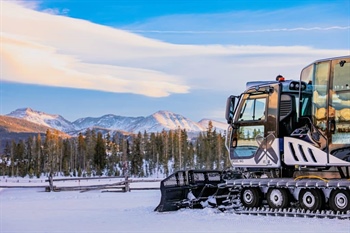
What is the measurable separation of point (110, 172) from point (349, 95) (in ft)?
363

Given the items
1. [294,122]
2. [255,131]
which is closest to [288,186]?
[294,122]

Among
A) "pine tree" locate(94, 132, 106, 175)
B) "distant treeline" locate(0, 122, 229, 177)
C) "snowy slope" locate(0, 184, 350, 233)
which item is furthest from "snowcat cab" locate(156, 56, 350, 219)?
"pine tree" locate(94, 132, 106, 175)

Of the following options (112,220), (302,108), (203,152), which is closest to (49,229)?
(112,220)

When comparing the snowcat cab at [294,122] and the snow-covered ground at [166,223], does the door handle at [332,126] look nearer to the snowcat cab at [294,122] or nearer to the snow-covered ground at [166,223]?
the snowcat cab at [294,122]

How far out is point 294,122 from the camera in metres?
13.4

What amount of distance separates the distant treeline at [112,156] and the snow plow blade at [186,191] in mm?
92644

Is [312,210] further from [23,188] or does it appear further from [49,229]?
[23,188]

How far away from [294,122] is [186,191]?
380 centimetres

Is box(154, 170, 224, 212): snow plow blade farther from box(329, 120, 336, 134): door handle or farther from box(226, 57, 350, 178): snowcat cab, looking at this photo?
box(329, 120, 336, 134): door handle

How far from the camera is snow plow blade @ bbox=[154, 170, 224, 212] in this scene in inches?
590

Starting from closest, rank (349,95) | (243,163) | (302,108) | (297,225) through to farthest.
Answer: (297,225), (349,95), (302,108), (243,163)

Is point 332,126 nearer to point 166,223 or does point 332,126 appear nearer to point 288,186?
point 288,186

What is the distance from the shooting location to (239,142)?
47.3 feet

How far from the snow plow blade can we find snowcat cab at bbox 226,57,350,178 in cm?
146
